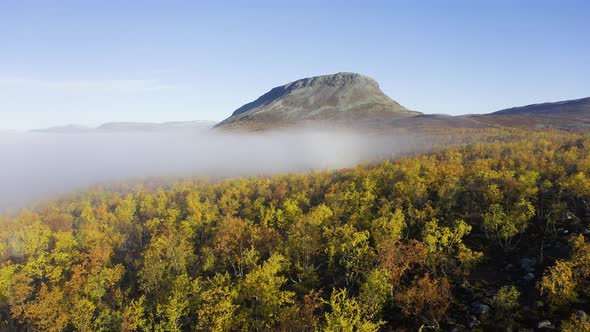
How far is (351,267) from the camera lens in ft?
328

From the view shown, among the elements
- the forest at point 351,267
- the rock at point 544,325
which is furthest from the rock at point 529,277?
the rock at point 544,325

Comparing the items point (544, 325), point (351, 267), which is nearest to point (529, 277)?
point (544, 325)

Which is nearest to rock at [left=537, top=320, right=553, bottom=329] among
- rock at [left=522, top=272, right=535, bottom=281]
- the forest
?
the forest

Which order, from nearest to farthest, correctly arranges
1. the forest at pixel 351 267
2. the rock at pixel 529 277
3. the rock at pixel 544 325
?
1. the rock at pixel 544 325
2. the forest at pixel 351 267
3. the rock at pixel 529 277

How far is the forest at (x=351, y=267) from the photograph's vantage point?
234ft

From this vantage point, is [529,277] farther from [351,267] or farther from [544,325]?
[351,267]

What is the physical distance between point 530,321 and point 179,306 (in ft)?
245

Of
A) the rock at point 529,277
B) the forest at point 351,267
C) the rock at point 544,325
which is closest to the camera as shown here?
the rock at point 544,325

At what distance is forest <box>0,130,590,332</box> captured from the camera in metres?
71.3

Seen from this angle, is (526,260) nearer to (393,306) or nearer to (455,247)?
(455,247)

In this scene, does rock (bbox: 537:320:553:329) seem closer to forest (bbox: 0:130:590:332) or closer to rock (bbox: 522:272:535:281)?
forest (bbox: 0:130:590:332)

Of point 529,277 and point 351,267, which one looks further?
point 351,267

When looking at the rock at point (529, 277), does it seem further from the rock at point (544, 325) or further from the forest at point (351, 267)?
the rock at point (544, 325)

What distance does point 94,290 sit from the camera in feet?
319
